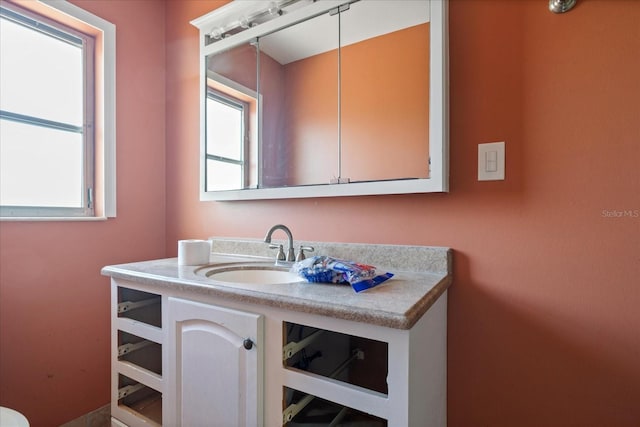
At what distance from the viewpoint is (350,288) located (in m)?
0.81

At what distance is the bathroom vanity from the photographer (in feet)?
2.13

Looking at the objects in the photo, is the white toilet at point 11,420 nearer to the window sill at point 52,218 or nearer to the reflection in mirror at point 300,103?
the window sill at point 52,218

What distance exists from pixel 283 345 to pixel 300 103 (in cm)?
90

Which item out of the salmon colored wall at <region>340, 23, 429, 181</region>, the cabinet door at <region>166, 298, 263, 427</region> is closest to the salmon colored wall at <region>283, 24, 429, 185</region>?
the salmon colored wall at <region>340, 23, 429, 181</region>

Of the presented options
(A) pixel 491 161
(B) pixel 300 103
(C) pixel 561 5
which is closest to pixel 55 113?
(B) pixel 300 103

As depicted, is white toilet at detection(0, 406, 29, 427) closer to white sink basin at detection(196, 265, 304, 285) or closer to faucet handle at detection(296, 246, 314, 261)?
white sink basin at detection(196, 265, 304, 285)

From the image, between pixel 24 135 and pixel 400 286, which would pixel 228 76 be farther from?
pixel 400 286

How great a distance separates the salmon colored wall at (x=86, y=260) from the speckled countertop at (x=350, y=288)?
1.28 ft

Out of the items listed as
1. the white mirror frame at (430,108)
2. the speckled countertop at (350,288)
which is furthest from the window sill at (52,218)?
the white mirror frame at (430,108)

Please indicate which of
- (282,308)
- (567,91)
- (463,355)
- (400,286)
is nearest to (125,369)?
(282,308)

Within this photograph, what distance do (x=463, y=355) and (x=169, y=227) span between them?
1540 millimetres

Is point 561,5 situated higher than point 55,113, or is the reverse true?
point 561,5

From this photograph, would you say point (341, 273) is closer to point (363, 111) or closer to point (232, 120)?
point (363, 111)

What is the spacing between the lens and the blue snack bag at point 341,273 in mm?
784
